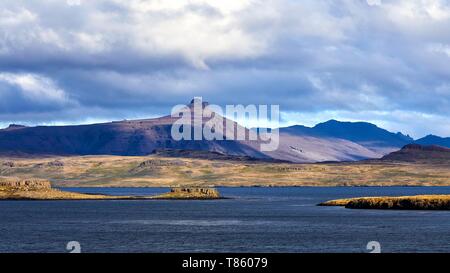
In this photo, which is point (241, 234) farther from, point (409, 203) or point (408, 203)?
point (408, 203)

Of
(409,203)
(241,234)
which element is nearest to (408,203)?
(409,203)

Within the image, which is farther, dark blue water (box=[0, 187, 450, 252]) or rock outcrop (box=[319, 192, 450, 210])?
rock outcrop (box=[319, 192, 450, 210])

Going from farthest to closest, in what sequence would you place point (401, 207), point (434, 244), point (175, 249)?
1. point (401, 207)
2. point (434, 244)
3. point (175, 249)

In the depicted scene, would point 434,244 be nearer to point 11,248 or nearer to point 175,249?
point 175,249

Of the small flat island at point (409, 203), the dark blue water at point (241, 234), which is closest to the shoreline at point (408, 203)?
the small flat island at point (409, 203)

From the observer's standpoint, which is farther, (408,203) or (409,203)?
(408,203)

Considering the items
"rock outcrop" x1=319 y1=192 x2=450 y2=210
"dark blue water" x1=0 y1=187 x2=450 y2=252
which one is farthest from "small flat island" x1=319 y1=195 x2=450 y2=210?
"dark blue water" x1=0 y1=187 x2=450 y2=252

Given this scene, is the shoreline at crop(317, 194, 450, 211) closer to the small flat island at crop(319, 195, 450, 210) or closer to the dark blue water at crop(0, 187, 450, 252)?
the small flat island at crop(319, 195, 450, 210)

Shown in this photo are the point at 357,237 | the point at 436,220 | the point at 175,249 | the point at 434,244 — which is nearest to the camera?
the point at 175,249

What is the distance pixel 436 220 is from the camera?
14638 centimetres

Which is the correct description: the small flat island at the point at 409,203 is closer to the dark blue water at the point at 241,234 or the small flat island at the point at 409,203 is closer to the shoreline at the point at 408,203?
the shoreline at the point at 408,203
